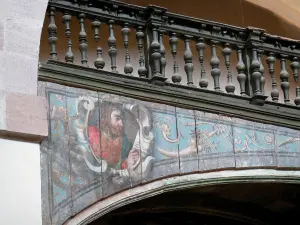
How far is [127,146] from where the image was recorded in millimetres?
10047

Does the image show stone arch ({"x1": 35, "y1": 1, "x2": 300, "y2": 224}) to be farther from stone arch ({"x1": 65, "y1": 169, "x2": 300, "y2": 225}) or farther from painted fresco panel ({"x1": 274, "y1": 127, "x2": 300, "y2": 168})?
painted fresco panel ({"x1": 274, "y1": 127, "x2": 300, "y2": 168})

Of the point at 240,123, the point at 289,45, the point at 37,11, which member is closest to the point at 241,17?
the point at 289,45

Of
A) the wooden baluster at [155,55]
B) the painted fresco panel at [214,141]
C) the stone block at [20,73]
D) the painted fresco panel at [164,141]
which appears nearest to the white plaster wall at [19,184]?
the stone block at [20,73]

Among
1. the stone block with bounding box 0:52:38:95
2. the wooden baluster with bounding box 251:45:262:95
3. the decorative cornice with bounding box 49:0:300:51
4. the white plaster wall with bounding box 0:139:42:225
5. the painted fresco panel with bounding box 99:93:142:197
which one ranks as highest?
the decorative cornice with bounding box 49:0:300:51

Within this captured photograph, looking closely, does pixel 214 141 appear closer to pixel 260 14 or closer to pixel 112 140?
pixel 112 140

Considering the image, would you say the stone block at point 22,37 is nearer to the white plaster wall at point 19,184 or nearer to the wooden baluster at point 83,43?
the wooden baluster at point 83,43

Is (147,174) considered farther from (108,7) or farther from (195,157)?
(108,7)

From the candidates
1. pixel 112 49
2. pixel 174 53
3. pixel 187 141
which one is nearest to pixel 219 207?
pixel 187 141

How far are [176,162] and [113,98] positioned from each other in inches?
32.4

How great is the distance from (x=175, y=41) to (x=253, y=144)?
1.25 m

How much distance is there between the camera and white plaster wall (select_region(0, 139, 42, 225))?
29.9 ft

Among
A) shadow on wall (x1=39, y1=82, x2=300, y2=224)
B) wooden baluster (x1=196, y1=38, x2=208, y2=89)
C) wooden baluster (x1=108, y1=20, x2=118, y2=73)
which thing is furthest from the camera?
wooden baluster (x1=196, y1=38, x2=208, y2=89)

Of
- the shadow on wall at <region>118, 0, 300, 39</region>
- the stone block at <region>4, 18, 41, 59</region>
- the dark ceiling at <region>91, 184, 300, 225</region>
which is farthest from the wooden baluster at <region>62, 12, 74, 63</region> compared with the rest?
the shadow on wall at <region>118, 0, 300, 39</region>

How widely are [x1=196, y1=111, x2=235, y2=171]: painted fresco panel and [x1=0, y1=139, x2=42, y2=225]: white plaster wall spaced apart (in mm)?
1729
